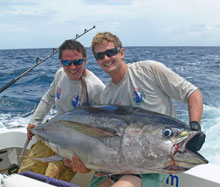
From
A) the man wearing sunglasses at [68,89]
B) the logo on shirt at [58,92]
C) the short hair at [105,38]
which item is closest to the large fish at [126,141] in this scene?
the man wearing sunglasses at [68,89]

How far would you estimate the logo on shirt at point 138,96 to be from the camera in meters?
2.10

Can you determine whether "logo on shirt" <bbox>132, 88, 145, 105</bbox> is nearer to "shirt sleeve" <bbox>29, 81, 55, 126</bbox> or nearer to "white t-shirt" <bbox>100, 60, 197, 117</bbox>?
"white t-shirt" <bbox>100, 60, 197, 117</bbox>

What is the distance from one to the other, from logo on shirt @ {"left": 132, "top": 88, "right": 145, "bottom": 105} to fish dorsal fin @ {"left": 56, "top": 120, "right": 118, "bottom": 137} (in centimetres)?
50

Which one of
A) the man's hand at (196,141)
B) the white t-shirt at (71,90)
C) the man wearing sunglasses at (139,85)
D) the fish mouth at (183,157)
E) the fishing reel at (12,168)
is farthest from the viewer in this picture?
the fishing reel at (12,168)

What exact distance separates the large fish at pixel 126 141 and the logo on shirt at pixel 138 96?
0.78ft

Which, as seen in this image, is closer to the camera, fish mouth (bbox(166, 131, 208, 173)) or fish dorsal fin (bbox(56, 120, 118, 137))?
fish mouth (bbox(166, 131, 208, 173))

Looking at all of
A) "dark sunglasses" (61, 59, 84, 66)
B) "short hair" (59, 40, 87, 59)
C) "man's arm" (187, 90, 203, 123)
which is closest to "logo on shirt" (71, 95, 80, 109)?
"dark sunglasses" (61, 59, 84, 66)

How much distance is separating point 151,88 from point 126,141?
0.64 metres

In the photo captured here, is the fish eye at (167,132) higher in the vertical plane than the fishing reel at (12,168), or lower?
higher

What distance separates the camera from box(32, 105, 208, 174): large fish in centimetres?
149

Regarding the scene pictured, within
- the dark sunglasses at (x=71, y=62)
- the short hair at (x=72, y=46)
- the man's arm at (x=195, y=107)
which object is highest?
the short hair at (x=72, y=46)

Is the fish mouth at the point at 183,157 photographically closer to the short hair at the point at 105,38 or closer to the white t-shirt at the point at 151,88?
the white t-shirt at the point at 151,88

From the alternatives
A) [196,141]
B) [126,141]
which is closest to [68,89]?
[126,141]

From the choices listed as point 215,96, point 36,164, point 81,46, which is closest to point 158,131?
point 81,46
